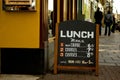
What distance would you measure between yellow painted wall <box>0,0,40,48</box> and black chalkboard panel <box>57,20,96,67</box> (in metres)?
0.65

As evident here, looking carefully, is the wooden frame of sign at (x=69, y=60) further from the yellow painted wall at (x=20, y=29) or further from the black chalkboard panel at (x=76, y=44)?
the yellow painted wall at (x=20, y=29)

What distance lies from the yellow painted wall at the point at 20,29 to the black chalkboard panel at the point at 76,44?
2.13 ft

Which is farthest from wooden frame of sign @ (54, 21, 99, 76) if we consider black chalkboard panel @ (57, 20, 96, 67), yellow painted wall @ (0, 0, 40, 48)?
yellow painted wall @ (0, 0, 40, 48)

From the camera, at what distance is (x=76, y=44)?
9258mm

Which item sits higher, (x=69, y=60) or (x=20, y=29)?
(x=20, y=29)

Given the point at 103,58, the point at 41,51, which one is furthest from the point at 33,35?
the point at 103,58

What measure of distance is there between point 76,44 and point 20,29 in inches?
54.0

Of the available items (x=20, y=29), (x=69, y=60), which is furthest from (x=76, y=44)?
(x=20, y=29)

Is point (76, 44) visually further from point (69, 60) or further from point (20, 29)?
point (20, 29)

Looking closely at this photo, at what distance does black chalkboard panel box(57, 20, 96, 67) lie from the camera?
922 cm

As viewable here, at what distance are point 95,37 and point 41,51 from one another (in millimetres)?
1323

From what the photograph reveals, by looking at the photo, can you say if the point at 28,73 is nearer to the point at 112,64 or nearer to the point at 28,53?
the point at 28,53

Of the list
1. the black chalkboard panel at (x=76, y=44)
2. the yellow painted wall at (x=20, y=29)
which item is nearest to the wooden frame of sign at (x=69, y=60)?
the black chalkboard panel at (x=76, y=44)

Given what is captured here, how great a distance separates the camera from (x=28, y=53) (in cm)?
908
